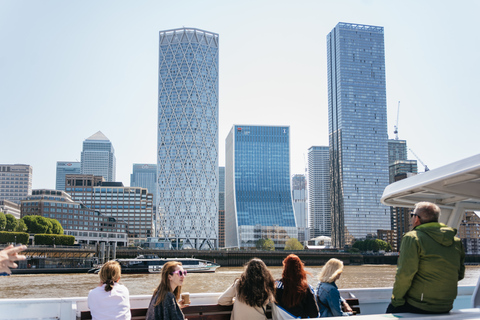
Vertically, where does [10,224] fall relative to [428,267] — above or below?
below

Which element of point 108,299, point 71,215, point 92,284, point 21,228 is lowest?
point 92,284

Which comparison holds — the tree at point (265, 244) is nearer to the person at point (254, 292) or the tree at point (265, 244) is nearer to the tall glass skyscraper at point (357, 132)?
the tall glass skyscraper at point (357, 132)

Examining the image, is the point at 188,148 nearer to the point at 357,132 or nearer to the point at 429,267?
the point at 357,132

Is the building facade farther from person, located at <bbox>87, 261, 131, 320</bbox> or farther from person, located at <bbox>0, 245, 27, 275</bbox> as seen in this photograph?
person, located at <bbox>0, 245, 27, 275</bbox>

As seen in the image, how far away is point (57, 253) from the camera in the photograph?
257 feet

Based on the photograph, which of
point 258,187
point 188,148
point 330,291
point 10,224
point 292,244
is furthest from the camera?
point 258,187

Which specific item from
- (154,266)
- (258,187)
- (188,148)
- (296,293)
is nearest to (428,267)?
(296,293)

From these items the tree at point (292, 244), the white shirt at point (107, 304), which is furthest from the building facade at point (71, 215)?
the white shirt at point (107, 304)

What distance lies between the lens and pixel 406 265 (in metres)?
4.28

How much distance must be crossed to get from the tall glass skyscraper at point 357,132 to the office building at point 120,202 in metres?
61.7

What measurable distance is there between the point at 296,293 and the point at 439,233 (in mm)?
1800

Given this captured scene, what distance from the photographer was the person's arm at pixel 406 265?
4.26m

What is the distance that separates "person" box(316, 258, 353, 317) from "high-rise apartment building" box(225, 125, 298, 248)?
13534cm

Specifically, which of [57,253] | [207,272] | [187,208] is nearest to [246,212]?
[187,208]
